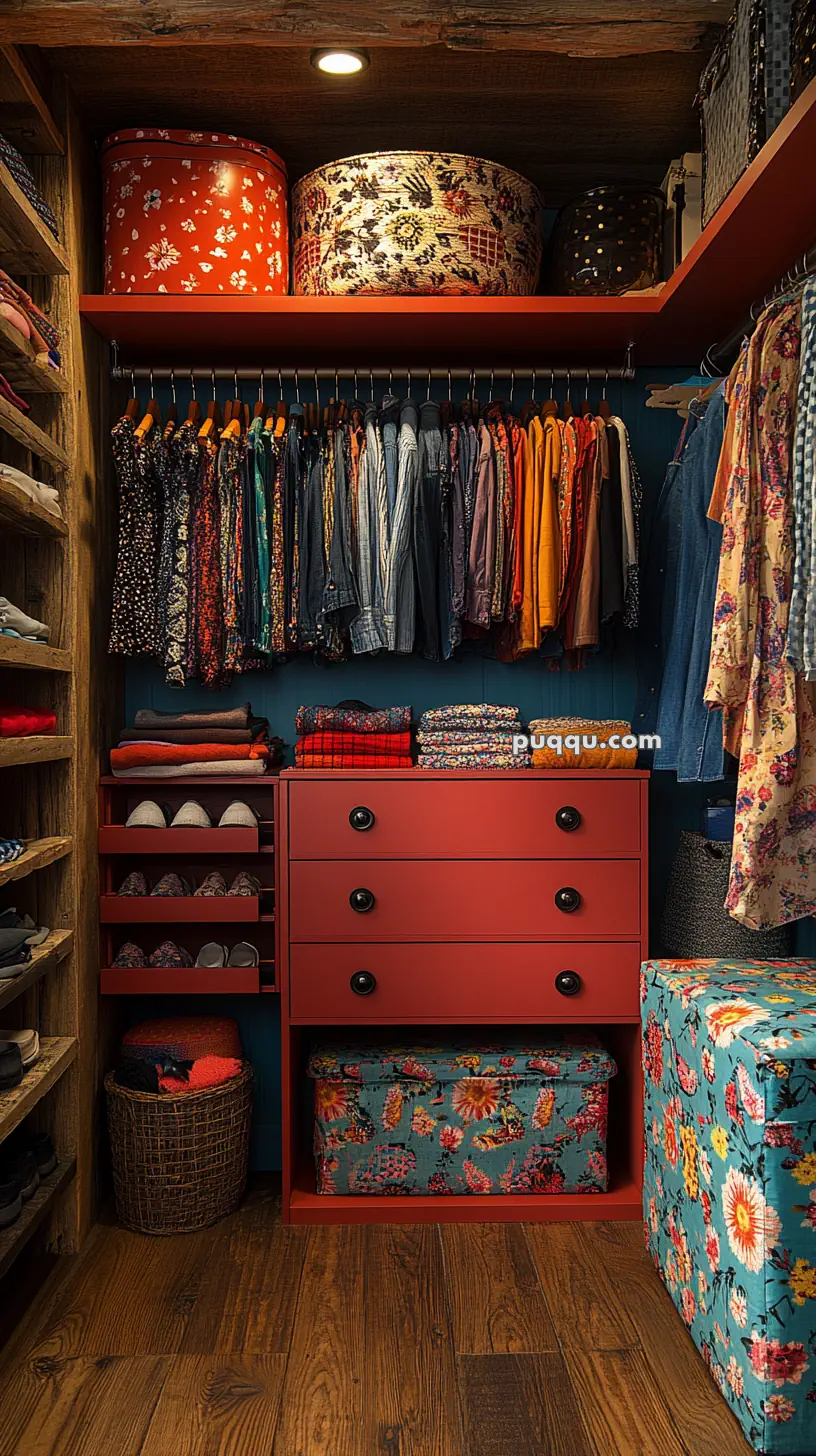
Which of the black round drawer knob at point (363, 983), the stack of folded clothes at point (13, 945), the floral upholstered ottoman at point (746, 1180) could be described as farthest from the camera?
the black round drawer knob at point (363, 983)

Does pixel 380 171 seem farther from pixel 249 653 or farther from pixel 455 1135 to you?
pixel 455 1135

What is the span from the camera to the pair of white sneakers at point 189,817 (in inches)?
113

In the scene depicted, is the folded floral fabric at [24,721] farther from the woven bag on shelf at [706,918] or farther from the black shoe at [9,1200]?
the woven bag on shelf at [706,918]

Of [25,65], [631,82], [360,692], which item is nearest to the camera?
[25,65]

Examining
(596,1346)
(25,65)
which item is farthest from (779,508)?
(25,65)

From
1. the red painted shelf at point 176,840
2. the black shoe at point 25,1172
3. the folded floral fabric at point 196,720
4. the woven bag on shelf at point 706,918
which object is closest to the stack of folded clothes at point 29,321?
the folded floral fabric at point 196,720

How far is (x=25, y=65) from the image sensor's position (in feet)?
7.77

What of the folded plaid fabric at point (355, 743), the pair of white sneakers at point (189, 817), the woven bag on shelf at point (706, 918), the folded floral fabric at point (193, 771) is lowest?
the woven bag on shelf at point (706, 918)

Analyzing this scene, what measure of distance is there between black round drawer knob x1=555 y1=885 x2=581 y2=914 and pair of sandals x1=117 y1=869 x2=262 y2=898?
2.50ft

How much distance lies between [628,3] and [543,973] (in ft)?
6.87

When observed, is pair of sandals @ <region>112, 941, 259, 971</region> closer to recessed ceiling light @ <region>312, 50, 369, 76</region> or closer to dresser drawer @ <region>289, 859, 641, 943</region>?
dresser drawer @ <region>289, 859, 641, 943</region>

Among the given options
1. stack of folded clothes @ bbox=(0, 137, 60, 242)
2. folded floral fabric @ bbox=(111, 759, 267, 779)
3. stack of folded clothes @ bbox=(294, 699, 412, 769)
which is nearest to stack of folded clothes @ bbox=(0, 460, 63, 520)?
stack of folded clothes @ bbox=(0, 137, 60, 242)

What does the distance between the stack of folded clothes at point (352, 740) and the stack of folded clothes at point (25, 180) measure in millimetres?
1266

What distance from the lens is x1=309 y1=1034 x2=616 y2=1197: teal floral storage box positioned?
2809 mm
